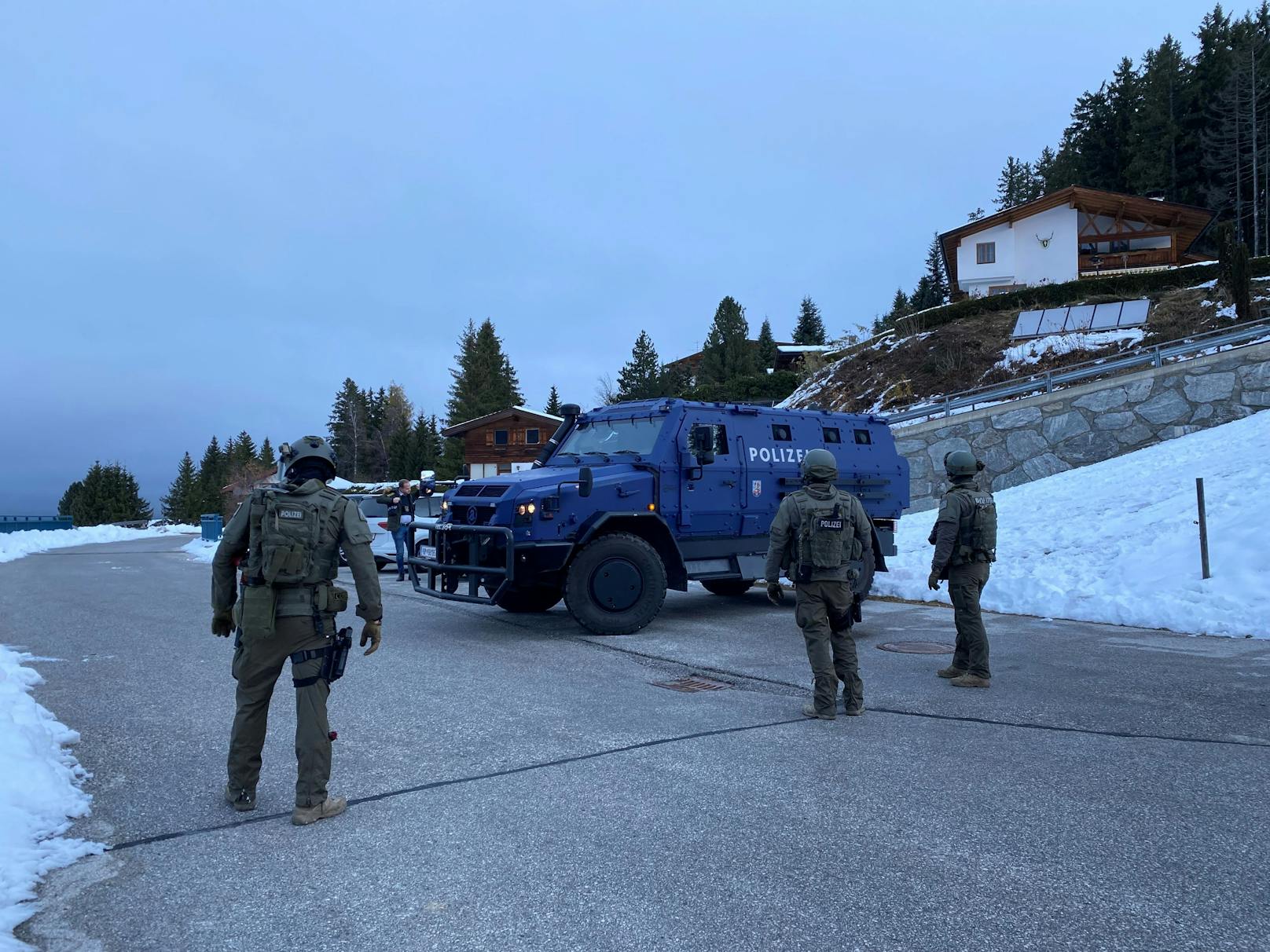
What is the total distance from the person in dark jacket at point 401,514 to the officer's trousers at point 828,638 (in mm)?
11471

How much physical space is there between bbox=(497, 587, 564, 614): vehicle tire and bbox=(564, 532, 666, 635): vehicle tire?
1.54 metres

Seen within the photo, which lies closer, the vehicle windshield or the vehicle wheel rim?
the vehicle wheel rim

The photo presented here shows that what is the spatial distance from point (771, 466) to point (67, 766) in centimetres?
852

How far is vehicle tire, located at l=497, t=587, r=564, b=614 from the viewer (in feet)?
38.0

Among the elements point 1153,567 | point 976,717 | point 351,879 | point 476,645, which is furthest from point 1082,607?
point 351,879

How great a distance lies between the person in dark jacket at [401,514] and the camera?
16953mm

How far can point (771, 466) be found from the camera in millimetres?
11922

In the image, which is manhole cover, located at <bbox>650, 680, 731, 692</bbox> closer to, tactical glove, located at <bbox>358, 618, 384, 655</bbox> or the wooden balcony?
tactical glove, located at <bbox>358, 618, 384, 655</bbox>

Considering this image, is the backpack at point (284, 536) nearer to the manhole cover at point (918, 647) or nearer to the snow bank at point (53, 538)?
the manhole cover at point (918, 647)

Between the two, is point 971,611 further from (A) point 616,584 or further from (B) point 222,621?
(B) point 222,621

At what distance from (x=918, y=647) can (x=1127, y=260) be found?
3976 cm

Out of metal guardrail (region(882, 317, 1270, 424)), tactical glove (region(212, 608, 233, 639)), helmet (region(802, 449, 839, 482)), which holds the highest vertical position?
metal guardrail (region(882, 317, 1270, 424))

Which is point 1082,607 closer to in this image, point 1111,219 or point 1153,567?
point 1153,567

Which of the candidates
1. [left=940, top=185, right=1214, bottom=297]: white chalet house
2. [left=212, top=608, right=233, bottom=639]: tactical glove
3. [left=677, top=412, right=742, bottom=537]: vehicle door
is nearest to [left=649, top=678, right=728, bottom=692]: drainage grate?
[left=677, top=412, right=742, bottom=537]: vehicle door
